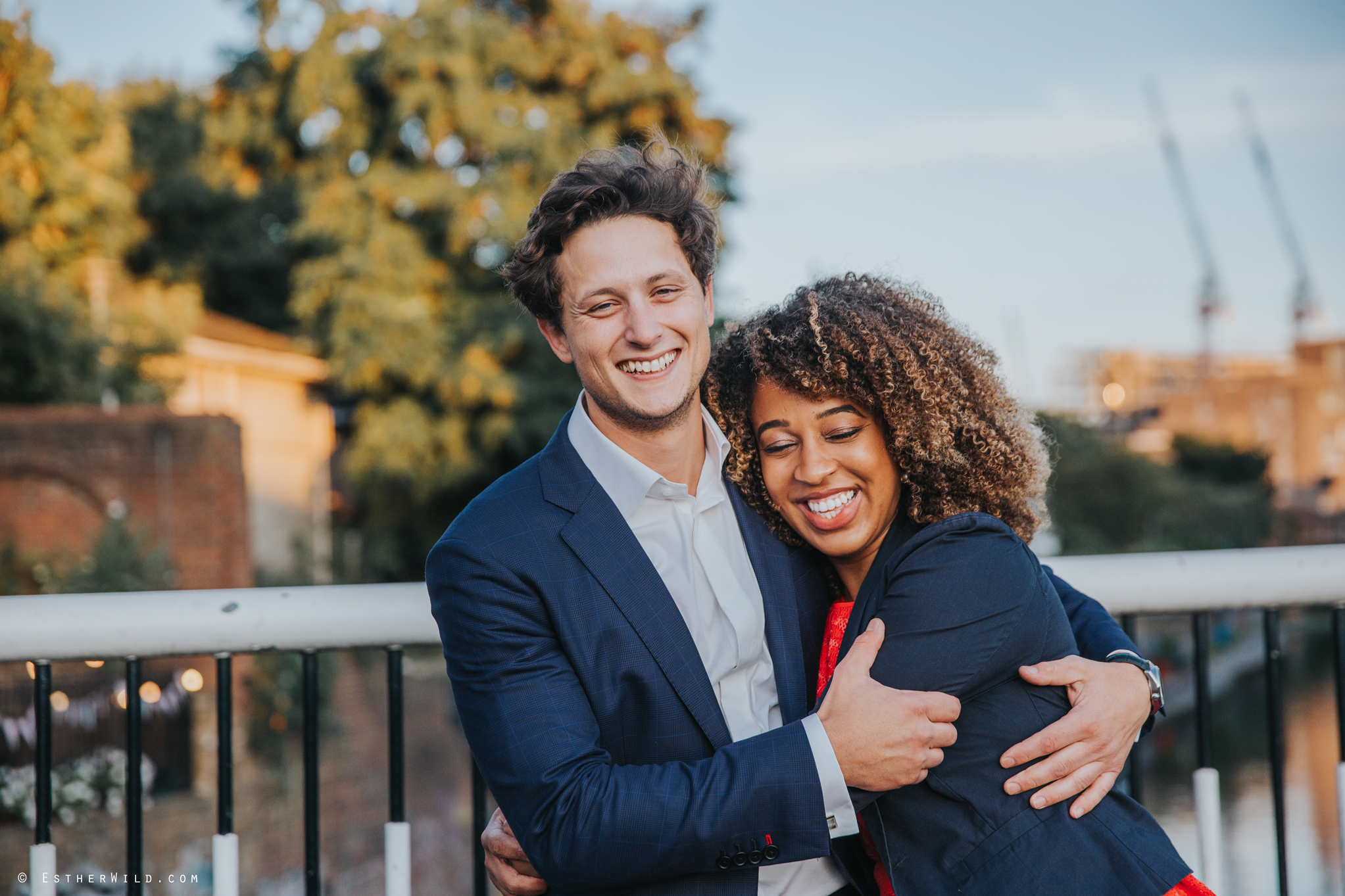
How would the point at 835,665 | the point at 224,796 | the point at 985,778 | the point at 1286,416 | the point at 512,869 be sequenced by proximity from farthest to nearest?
the point at 1286,416, the point at 224,796, the point at 835,665, the point at 512,869, the point at 985,778

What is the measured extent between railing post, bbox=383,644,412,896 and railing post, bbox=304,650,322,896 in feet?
0.48

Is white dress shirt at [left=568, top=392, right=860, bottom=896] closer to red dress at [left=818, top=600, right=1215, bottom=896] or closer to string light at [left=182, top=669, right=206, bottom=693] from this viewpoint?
red dress at [left=818, top=600, right=1215, bottom=896]

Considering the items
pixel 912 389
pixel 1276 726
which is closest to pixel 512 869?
pixel 912 389

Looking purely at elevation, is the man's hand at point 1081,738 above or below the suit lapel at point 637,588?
below

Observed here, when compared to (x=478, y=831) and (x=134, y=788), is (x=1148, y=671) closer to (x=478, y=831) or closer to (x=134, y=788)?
(x=478, y=831)

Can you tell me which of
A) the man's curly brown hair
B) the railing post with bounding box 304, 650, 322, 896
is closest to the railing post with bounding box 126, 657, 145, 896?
the railing post with bounding box 304, 650, 322, 896

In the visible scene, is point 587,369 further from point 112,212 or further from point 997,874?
point 112,212

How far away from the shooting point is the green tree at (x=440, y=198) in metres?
17.4

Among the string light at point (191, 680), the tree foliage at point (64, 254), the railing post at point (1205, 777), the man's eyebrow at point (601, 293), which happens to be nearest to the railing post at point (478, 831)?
the man's eyebrow at point (601, 293)

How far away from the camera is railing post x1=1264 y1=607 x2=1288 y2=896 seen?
240cm

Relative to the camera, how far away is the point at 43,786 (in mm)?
2066

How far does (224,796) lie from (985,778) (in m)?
1.48

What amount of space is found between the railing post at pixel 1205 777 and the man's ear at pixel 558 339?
1.54 meters

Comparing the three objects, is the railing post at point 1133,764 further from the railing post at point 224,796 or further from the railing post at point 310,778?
the railing post at point 224,796
